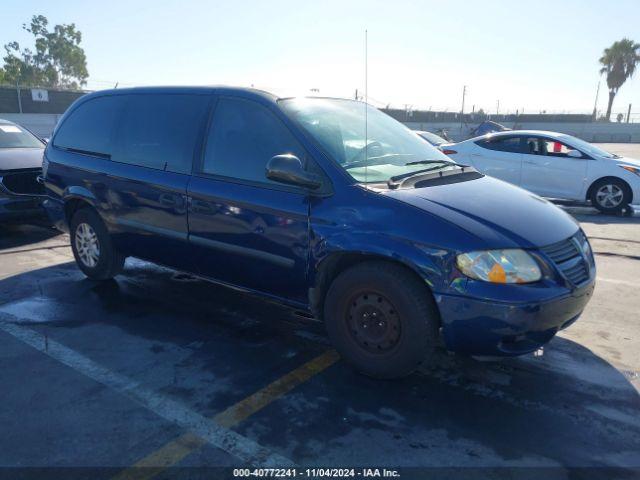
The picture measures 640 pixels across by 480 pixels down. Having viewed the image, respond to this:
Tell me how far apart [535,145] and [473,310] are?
775 cm

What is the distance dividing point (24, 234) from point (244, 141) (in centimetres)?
518

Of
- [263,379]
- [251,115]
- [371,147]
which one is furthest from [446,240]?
[251,115]

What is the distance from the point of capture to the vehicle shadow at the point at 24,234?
685 cm

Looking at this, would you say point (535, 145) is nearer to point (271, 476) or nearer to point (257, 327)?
Answer: point (257, 327)

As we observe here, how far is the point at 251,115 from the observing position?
3.80m

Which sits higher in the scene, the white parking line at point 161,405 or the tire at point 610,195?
the tire at point 610,195

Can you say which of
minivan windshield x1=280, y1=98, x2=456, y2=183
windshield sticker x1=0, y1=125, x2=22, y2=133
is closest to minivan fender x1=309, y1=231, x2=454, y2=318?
minivan windshield x1=280, y1=98, x2=456, y2=183

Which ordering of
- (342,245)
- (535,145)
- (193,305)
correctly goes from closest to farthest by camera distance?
(342,245)
(193,305)
(535,145)

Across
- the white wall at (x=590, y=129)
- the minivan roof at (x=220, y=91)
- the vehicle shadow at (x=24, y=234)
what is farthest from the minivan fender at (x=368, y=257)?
the white wall at (x=590, y=129)

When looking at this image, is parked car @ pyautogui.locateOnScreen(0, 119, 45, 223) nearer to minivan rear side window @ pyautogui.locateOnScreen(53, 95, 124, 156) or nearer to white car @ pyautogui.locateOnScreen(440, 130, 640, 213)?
minivan rear side window @ pyautogui.locateOnScreen(53, 95, 124, 156)

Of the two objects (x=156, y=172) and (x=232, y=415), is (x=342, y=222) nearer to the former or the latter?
(x=232, y=415)

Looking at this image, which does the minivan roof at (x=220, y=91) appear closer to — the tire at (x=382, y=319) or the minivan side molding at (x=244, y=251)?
the minivan side molding at (x=244, y=251)

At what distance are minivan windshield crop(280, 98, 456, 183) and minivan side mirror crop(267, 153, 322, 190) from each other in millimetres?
245

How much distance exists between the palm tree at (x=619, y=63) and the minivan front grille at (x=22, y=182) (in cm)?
6325
